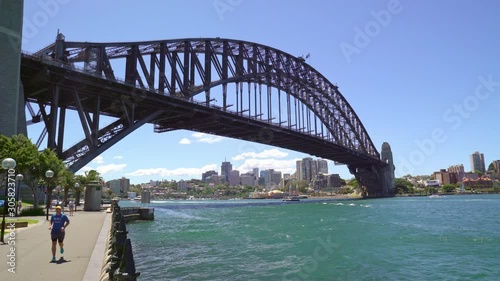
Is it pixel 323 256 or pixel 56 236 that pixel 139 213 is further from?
pixel 56 236

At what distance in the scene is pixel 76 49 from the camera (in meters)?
43.8

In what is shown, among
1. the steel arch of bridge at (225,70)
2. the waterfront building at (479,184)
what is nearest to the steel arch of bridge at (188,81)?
the steel arch of bridge at (225,70)

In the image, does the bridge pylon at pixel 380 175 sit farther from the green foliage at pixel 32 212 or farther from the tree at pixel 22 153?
the tree at pixel 22 153

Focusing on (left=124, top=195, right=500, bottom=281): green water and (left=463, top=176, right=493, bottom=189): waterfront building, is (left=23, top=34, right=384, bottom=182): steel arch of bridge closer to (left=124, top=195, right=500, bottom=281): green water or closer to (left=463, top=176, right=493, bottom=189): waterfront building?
(left=124, top=195, right=500, bottom=281): green water

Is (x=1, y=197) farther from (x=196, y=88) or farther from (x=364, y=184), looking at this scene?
(x=364, y=184)

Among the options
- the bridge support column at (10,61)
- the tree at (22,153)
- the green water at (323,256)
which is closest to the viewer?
the green water at (323,256)

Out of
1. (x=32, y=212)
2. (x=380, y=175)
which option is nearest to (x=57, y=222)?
(x=32, y=212)

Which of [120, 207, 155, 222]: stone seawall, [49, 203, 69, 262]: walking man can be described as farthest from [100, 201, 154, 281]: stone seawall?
[120, 207, 155, 222]: stone seawall

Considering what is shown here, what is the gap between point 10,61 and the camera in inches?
1197

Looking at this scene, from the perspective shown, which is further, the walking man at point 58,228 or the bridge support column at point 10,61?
the bridge support column at point 10,61

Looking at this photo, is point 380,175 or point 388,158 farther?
point 388,158

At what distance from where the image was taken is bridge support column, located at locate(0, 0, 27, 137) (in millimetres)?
29547

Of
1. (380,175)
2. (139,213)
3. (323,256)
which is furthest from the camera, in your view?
(380,175)

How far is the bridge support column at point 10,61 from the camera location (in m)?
29.5
